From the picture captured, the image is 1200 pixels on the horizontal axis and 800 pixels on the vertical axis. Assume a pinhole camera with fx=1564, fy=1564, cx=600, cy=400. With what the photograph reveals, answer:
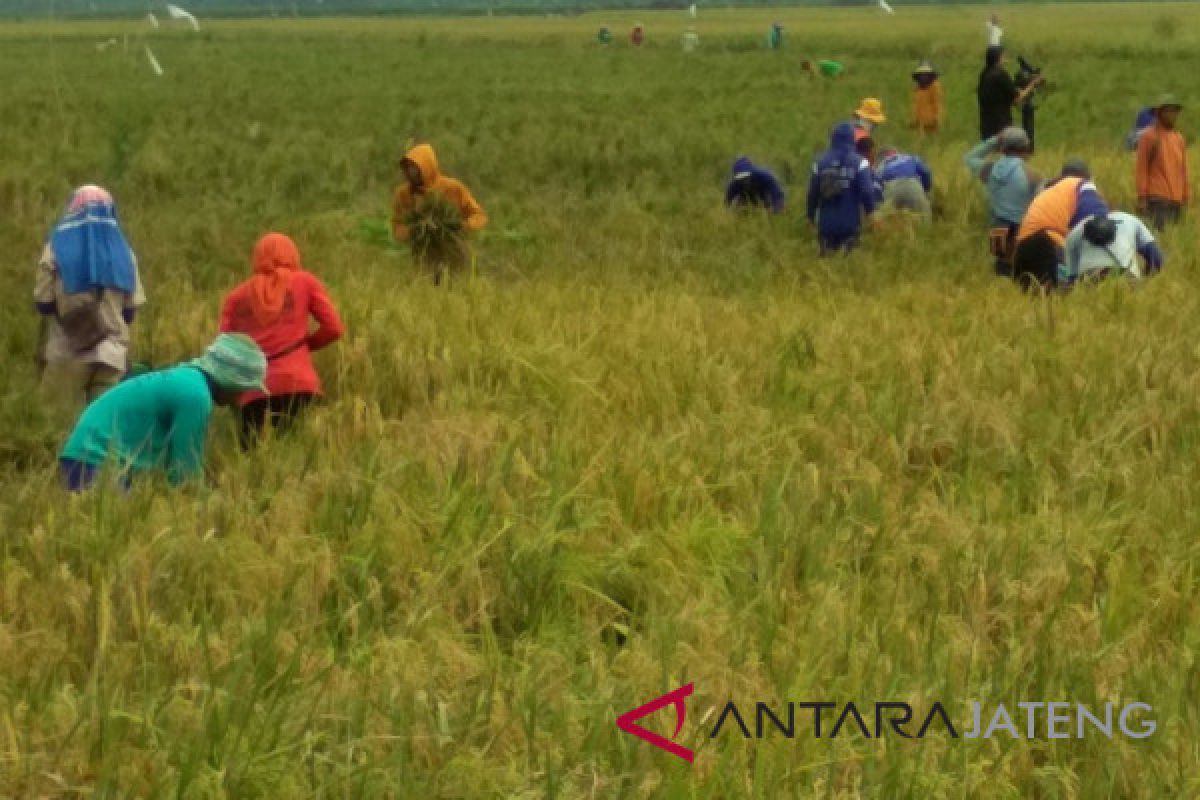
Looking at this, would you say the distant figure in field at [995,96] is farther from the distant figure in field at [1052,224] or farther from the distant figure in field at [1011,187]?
the distant figure in field at [1052,224]

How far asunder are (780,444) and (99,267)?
3.65 meters

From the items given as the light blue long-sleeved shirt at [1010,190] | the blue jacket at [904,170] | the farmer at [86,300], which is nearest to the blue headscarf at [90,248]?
the farmer at [86,300]

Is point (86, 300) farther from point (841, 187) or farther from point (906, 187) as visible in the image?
point (906, 187)

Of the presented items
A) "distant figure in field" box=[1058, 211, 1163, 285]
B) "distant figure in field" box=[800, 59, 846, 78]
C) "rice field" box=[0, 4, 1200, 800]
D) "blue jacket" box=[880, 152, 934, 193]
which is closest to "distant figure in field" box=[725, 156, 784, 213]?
"blue jacket" box=[880, 152, 934, 193]

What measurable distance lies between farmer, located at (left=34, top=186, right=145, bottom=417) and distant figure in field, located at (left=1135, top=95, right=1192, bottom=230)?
867 cm

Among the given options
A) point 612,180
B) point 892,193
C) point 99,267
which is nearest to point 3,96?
point 612,180

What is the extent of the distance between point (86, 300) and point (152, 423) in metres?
2.09

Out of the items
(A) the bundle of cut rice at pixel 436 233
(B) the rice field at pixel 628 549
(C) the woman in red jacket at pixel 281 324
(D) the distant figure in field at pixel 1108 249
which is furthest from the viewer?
(A) the bundle of cut rice at pixel 436 233

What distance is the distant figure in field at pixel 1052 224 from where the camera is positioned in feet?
34.2

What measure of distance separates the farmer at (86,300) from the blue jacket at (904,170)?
808cm

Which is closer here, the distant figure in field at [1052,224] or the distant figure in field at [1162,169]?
the distant figure in field at [1052,224]

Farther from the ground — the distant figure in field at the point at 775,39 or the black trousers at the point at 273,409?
the distant figure in field at the point at 775,39

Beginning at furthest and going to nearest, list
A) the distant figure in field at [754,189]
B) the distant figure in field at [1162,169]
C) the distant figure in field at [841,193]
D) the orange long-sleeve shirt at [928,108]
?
the orange long-sleeve shirt at [928,108] → the distant figure in field at [754,189] → the distant figure in field at [1162,169] → the distant figure in field at [841,193]

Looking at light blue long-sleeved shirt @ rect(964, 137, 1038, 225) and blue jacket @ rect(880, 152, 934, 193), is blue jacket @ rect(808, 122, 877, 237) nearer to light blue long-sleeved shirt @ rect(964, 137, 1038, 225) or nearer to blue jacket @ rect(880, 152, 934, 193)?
light blue long-sleeved shirt @ rect(964, 137, 1038, 225)
